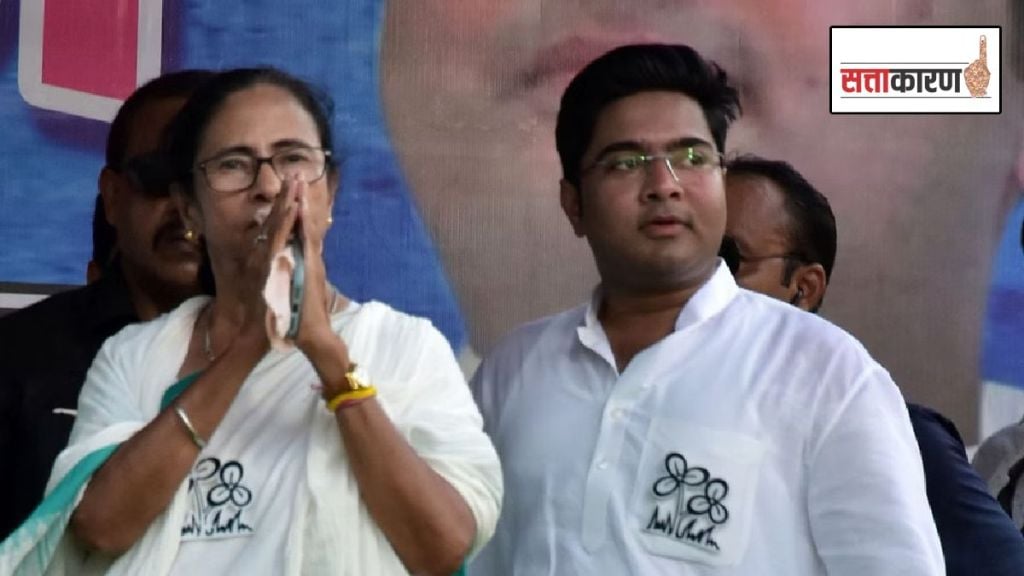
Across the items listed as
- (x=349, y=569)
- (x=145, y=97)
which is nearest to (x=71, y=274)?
(x=145, y=97)

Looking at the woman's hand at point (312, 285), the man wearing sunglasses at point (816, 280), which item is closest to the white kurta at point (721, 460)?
the man wearing sunglasses at point (816, 280)

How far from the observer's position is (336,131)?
265cm

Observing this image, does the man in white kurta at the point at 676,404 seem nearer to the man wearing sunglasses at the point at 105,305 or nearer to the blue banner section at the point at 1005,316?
the man wearing sunglasses at the point at 105,305

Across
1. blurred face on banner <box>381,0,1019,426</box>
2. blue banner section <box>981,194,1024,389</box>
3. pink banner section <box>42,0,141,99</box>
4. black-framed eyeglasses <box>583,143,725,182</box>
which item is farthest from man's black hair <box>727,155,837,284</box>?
pink banner section <box>42,0,141,99</box>

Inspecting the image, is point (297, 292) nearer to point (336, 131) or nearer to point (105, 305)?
point (105, 305)

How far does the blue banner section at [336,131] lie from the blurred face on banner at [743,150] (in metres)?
0.05

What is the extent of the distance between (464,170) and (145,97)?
2.42ft

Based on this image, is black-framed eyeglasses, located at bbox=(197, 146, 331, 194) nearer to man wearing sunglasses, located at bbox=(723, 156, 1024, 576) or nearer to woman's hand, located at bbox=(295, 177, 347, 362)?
woman's hand, located at bbox=(295, 177, 347, 362)

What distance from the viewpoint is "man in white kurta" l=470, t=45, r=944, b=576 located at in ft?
5.49

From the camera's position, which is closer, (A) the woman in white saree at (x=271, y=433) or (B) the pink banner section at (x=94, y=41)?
(A) the woman in white saree at (x=271, y=433)

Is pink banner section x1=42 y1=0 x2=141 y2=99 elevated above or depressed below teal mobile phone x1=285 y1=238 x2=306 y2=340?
Result: above
